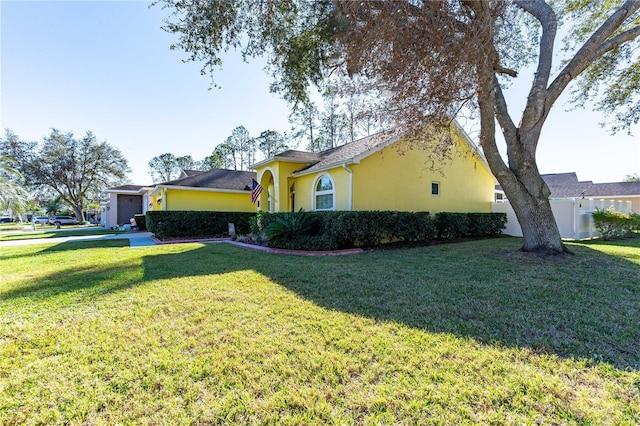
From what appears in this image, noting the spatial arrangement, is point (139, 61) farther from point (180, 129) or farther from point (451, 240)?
point (451, 240)

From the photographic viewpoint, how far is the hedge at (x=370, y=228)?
10492mm

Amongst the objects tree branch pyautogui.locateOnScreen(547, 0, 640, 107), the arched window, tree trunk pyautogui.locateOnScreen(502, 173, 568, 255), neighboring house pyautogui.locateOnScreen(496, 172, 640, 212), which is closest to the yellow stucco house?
the arched window

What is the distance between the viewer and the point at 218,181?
67.8 ft

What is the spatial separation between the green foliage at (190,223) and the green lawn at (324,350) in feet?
33.3

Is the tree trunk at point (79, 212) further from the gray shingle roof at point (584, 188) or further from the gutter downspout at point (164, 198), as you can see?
the gray shingle roof at point (584, 188)

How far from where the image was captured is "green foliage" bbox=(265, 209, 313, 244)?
1123 cm

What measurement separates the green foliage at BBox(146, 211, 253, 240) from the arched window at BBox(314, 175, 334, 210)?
733 cm

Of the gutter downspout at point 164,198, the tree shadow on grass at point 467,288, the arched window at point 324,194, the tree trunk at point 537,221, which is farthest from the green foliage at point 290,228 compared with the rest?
the gutter downspout at point 164,198

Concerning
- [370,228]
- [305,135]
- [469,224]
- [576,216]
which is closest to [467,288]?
[370,228]

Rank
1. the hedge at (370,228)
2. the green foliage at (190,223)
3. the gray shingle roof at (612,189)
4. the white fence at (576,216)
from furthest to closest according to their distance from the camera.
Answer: the gray shingle roof at (612,189)
the green foliage at (190,223)
the white fence at (576,216)
the hedge at (370,228)

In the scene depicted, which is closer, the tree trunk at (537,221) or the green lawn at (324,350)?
the green lawn at (324,350)

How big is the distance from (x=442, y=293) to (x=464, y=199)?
11712 mm

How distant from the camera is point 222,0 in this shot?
7516mm

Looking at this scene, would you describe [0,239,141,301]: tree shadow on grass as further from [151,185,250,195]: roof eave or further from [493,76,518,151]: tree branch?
[151,185,250,195]: roof eave
